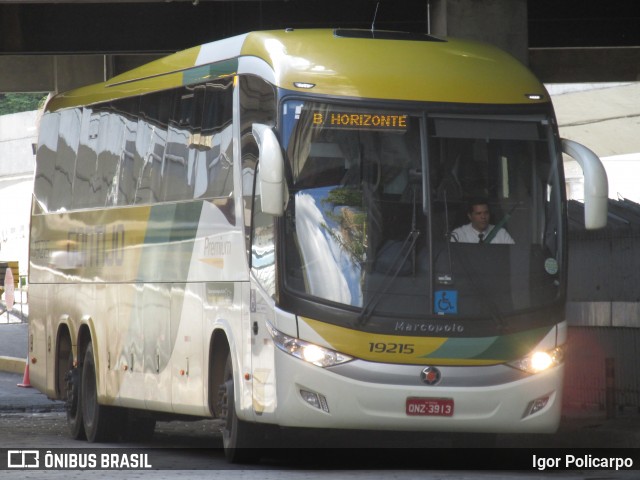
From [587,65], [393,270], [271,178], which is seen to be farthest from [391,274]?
[587,65]

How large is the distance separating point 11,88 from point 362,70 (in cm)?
2023

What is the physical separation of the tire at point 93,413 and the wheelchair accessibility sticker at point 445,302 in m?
5.85

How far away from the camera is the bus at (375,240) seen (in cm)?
1220

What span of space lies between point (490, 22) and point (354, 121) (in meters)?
6.83

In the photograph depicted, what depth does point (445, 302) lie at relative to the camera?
12297mm

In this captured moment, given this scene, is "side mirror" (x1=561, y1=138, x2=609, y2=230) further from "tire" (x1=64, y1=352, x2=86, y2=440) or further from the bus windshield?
"tire" (x1=64, y1=352, x2=86, y2=440)

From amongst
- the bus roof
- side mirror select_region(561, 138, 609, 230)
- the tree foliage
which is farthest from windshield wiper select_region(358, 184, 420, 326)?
the tree foliage

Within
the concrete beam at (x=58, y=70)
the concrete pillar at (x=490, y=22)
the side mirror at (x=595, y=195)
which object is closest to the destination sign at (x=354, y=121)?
the side mirror at (x=595, y=195)

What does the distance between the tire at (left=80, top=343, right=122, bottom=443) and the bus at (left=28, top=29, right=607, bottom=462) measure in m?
3.11

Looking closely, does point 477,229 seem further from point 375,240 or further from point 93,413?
point 93,413

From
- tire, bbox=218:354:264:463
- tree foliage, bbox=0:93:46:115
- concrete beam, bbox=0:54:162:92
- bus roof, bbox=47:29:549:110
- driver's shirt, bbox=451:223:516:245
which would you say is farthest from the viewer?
tree foliage, bbox=0:93:46:115

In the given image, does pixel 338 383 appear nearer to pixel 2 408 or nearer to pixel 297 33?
pixel 297 33

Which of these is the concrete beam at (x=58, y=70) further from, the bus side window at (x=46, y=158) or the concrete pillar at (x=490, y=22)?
the concrete pillar at (x=490, y=22)

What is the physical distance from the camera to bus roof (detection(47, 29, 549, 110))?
12664mm
